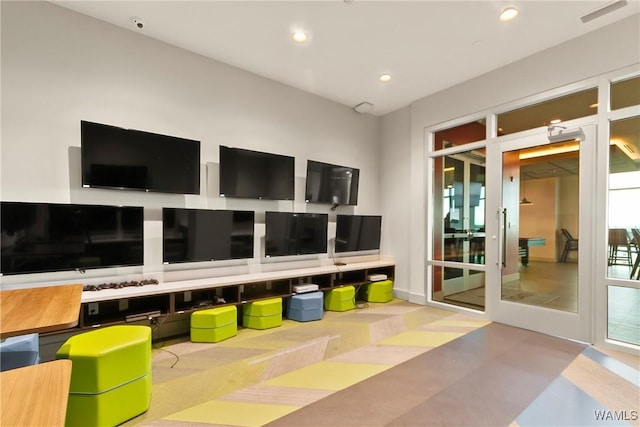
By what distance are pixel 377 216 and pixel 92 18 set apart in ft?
14.6

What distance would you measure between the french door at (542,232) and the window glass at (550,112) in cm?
19

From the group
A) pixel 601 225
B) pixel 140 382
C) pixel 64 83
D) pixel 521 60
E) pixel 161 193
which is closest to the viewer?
pixel 140 382

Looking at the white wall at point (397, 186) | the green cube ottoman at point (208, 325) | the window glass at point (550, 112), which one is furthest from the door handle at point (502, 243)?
the green cube ottoman at point (208, 325)

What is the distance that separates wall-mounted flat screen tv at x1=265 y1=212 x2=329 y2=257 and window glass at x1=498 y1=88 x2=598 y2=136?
2730 mm

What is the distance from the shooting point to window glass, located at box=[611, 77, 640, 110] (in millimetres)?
2934

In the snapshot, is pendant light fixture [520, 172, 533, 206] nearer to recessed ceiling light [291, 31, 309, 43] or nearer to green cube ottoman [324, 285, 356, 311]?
green cube ottoman [324, 285, 356, 311]

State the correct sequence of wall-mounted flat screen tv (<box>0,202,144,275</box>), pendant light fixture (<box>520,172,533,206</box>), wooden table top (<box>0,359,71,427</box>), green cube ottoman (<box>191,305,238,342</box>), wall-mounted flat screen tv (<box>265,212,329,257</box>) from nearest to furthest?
1. wooden table top (<box>0,359,71,427</box>)
2. wall-mounted flat screen tv (<box>0,202,144,275</box>)
3. green cube ottoman (<box>191,305,238,342</box>)
4. pendant light fixture (<box>520,172,533,206</box>)
5. wall-mounted flat screen tv (<box>265,212,329,257</box>)

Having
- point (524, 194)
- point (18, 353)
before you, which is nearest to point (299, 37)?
point (524, 194)

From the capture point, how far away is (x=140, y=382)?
199 centimetres

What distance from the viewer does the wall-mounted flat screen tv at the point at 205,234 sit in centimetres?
319

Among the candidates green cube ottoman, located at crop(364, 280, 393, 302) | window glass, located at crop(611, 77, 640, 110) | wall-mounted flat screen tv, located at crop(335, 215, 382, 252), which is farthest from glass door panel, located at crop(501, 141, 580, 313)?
wall-mounted flat screen tv, located at crop(335, 215, 382, 252)

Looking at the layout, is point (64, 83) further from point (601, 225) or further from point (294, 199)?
point (601, 225)

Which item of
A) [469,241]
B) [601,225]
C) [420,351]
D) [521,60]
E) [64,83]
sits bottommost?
[420,351]

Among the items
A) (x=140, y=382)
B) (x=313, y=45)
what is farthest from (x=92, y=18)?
(x=140, y=382)
